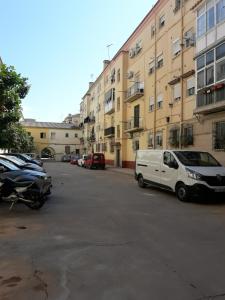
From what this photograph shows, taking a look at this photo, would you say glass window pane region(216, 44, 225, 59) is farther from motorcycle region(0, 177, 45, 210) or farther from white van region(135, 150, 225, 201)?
motorcycle region(0, 177, 45, 210)

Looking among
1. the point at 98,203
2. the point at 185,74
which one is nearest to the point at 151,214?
the point at 98,203

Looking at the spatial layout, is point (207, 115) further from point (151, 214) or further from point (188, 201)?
point (151, 214)

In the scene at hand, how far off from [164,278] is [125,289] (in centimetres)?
69

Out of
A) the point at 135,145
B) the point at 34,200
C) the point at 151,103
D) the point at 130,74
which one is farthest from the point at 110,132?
the point at 34,200

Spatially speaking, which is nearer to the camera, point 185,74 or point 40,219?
point 40,219

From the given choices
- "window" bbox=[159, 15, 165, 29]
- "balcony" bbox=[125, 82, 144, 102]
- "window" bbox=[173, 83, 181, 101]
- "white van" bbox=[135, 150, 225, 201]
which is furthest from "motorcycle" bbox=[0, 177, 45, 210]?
"balcony" bbox=[125, 82, 144, 102]

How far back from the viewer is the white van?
12.8 m

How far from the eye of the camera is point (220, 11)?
19156 mm

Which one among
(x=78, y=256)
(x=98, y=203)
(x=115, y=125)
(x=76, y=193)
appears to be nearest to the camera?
(x=78, y=256)

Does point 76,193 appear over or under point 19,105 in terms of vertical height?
under

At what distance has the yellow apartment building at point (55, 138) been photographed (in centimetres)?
8269

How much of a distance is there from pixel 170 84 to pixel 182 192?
49.7 feet

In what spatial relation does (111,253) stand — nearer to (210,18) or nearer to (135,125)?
(210,18)

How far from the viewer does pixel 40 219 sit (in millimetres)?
9266
